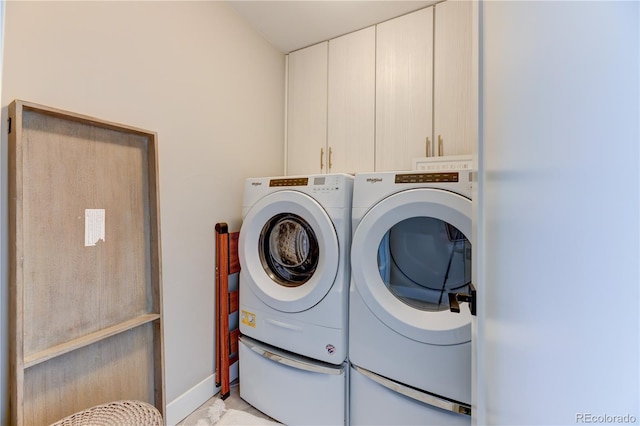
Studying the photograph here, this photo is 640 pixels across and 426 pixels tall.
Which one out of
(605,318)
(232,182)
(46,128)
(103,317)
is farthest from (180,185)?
(605,318)

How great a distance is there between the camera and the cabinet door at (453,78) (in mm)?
1631

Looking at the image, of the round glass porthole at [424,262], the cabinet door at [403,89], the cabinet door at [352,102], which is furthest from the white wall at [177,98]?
the round glass porthole at [424,262]

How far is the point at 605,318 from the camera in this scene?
27 cm

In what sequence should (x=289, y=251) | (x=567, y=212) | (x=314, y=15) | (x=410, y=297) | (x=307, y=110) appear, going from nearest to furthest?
(x=567, y=212)
(x=410, y=297)
(x=289, y=251)
(x=314, y=15)
(x=307, y=110)

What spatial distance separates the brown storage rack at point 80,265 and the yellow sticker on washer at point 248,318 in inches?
17.7

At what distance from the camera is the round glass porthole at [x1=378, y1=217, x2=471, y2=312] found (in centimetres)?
120

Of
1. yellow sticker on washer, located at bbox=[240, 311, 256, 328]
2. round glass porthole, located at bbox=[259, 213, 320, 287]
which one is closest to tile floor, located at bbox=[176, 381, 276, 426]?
yellow sticker on washer, located at bbox=[240, 311, 256, 328]

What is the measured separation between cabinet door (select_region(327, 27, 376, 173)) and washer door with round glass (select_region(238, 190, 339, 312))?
0.73 m

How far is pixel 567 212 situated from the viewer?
31cm

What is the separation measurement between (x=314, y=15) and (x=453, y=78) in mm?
1019

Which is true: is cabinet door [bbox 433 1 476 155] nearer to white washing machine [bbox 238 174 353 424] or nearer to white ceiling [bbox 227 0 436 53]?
white ceiling [bbox 227 0 436 53]

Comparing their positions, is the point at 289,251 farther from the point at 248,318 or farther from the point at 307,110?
the point at 307,110

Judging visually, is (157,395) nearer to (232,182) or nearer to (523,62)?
(232,182)

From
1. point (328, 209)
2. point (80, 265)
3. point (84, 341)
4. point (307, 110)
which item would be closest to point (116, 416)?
point (84, 341)
